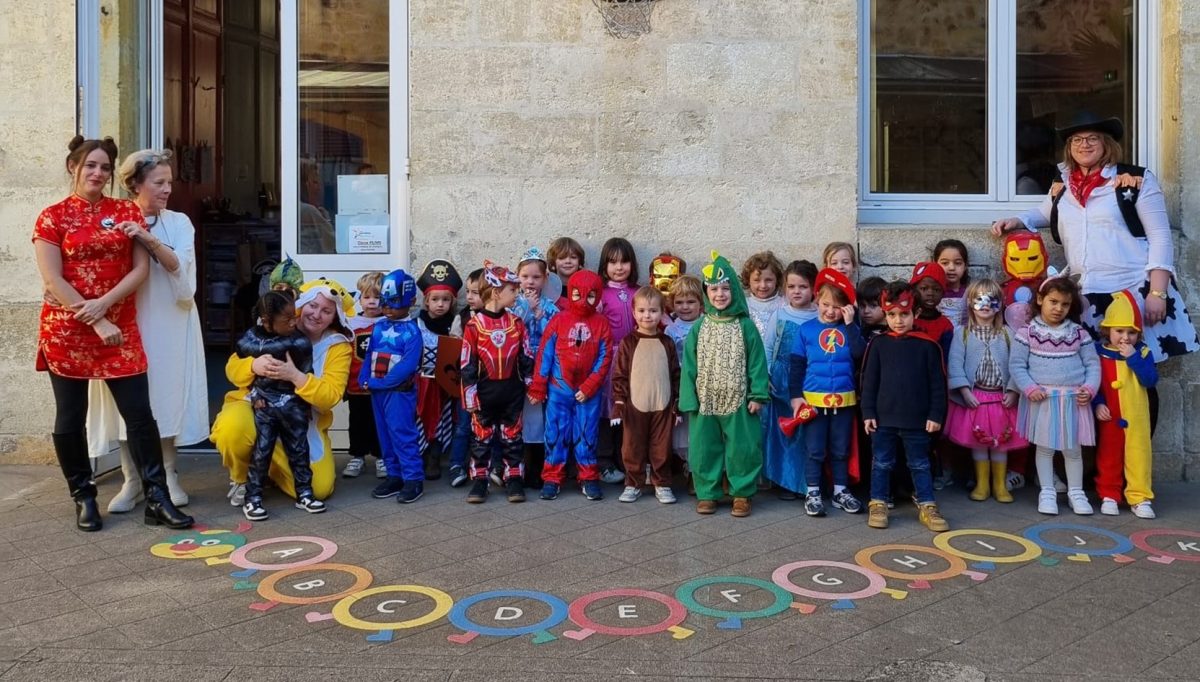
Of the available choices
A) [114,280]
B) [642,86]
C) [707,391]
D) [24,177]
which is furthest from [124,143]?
[707,391]

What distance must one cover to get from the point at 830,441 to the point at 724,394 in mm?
635

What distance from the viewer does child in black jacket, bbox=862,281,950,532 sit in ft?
17.9

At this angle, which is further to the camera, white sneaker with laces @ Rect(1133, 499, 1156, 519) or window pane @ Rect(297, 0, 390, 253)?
window pane @ Rect(297, 0, 390, 253)

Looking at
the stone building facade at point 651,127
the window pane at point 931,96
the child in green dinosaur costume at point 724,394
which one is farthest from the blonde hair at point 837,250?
the child in green dinosaur costume at point 724,394

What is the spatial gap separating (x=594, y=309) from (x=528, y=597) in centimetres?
213

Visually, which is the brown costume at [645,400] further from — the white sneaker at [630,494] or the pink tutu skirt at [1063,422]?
the pink tutu skirt at [1063,422]

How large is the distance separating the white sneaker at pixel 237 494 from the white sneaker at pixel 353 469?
751 mm

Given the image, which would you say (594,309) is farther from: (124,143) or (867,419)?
(124,143)

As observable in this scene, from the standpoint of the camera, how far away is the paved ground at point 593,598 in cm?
361

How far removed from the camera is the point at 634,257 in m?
6.50

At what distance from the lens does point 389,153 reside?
275 inches

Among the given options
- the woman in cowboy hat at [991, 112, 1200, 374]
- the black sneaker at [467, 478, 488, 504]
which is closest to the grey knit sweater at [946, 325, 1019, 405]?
the woman in cowboy hat at [991, 112, 1200, 374]

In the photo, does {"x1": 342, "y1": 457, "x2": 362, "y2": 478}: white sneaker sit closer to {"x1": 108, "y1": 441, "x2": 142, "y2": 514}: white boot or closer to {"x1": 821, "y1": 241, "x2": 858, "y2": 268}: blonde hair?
{"x1": 108, "y1": 441, "x2": 142, "y2": 514}: white boot

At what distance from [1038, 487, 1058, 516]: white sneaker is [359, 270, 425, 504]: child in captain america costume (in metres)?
3.41
